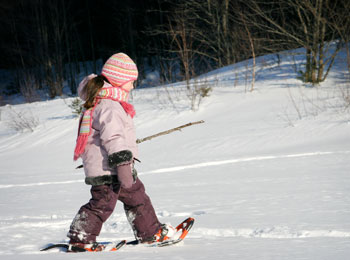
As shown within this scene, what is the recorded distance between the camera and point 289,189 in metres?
4.77

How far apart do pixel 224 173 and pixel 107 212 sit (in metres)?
3.70

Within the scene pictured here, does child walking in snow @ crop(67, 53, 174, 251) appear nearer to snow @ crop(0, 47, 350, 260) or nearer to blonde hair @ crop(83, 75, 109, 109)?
blonde hair @ crop(83, 75, 109, 109)

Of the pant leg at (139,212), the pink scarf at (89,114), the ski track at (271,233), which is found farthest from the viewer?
the ski track at (271,233)

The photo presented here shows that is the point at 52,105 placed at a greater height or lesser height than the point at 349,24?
lesser

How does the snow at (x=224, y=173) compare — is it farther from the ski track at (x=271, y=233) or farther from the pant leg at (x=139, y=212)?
the pant leg at (x=139, y=212)

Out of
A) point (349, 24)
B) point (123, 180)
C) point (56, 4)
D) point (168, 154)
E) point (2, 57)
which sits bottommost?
point (168, 154)

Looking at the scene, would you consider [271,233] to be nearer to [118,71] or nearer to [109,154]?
[109,154]

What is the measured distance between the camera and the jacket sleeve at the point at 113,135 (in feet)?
8.42

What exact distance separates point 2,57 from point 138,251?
3716 cm

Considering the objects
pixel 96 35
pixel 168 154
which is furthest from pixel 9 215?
pixel 96 35

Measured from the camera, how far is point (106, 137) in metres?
2.59

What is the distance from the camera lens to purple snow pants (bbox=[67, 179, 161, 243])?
9.08 ft

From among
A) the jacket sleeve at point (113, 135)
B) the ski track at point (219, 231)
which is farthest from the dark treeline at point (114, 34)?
the jacket sleeve at point (113, 135)

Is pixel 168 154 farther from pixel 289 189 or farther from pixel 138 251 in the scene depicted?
pixel 138 251
